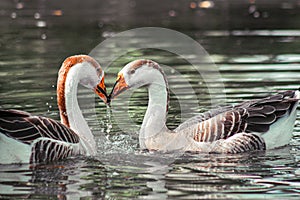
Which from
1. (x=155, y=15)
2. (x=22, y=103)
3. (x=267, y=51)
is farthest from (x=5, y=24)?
(x=22, y=103)

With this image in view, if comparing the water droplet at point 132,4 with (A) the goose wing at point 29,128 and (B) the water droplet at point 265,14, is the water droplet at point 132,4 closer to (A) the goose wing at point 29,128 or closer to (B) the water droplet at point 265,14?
(B) the water droplet at point 265,14

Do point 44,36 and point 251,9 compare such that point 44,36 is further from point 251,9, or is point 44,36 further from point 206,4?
point 206,4

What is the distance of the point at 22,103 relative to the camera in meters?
14.0

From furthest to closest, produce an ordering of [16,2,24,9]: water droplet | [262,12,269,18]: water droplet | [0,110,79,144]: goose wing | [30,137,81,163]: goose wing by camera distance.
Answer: [16,2,24,9]: water droplet
[262,12,269,18]: water droplet
[30,137,81,163]: goose wing
[0,110,79,144]: goose wing

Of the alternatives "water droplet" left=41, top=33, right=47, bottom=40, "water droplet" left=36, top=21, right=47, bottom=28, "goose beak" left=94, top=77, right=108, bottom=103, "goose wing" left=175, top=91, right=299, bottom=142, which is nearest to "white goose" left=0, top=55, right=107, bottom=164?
"goose beak" left=94, top=77, right=108, bottom=103

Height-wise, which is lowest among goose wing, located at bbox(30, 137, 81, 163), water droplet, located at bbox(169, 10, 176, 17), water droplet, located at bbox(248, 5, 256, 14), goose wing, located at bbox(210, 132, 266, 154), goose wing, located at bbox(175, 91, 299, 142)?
goose wing, located at bbox(30, 137, 81, 163)

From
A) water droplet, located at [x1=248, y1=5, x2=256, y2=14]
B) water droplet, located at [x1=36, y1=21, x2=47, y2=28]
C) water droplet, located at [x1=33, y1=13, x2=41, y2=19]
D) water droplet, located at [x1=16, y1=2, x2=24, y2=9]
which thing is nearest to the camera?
water droplet, located at [x1=36, y1=21, x2=47, y2=28]

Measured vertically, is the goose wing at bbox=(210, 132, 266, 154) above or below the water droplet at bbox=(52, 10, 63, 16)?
below

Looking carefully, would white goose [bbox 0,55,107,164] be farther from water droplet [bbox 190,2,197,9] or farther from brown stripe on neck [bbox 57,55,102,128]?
water droplet [bbox 190,2,197,9]

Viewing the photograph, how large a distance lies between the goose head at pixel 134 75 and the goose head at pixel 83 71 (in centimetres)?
28

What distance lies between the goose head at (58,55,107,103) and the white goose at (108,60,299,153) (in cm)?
31

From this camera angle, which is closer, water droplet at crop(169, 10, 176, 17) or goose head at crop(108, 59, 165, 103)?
goose head at crop(108, 59, 165, 103)

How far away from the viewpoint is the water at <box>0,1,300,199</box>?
9.12 metres

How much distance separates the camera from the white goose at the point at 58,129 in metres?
10.1
